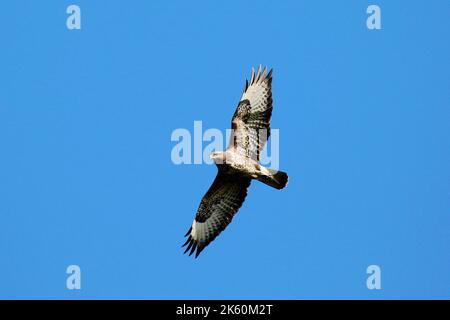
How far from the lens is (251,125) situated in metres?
13.9

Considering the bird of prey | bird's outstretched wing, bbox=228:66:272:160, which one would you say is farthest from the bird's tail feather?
bird's outstretched wing, bbox=228:66:272:160

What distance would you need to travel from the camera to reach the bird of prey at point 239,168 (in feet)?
44.8

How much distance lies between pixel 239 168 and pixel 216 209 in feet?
3.45

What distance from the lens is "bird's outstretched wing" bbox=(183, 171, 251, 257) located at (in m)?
14.1

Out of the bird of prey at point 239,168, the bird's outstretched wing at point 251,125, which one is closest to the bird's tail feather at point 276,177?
the bird of prey at point 239,168

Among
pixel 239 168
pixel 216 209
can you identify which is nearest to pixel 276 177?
pixel 239 168

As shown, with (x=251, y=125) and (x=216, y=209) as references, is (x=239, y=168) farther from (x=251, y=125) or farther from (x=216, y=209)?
(x=216, y=209)

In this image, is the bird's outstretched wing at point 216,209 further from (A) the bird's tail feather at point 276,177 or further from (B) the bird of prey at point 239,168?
(A) the bird's tail feather at point 276,177

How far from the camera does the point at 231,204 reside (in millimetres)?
14227

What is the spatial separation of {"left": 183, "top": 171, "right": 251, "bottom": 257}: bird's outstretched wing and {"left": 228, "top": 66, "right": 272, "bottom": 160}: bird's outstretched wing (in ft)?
1.72

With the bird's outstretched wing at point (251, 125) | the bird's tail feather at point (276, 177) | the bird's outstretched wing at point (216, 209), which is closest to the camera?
the bird's tail feather at point (276, 177)

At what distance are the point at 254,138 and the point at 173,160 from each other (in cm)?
137
